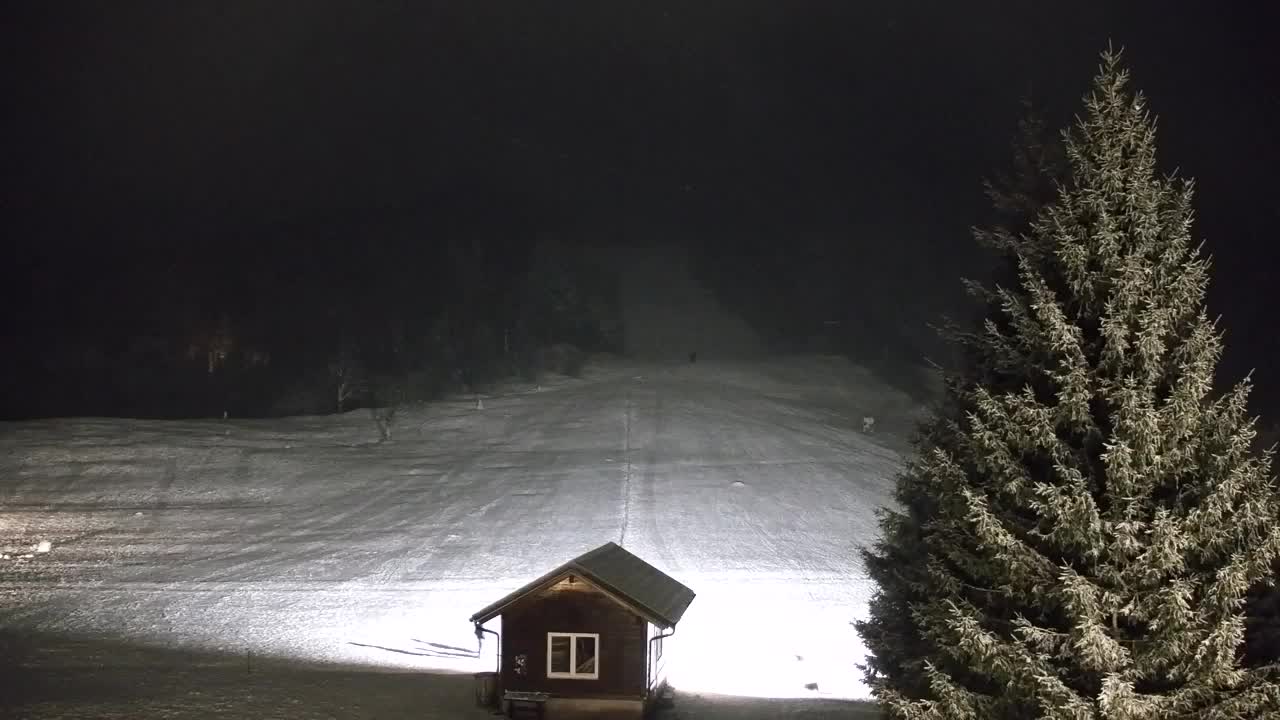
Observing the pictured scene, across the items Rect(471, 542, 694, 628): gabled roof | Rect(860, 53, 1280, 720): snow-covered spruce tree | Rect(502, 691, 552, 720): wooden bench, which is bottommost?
Rect(502, 691, 552, 720): wooden bench

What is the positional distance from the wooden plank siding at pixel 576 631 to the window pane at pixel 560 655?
0.19 meters

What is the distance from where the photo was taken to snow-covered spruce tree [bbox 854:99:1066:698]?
42.6 feet

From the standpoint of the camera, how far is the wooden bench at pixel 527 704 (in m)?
22.2

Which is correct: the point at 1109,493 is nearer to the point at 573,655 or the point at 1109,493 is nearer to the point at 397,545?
the point at 573,655

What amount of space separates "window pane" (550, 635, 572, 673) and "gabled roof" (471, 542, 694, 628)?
129 cm

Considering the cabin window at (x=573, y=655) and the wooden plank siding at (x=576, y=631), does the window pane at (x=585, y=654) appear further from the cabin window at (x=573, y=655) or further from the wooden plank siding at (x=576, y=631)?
the wooden plank siding at (x=576, y=631)

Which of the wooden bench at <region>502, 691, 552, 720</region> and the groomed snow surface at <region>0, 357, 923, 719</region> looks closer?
the wooden bench at <region>502, 691, 552, 720</region>

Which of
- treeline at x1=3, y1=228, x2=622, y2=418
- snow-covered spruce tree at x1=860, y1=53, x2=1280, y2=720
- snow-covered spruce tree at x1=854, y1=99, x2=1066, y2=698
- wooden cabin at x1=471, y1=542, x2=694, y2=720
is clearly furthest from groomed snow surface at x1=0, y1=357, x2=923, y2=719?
treeline at x1=3, y1=228, x2=622, y2=418

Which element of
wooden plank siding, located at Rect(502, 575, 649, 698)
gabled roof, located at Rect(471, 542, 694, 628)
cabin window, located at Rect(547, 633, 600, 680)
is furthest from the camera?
cabin window, located at Rect(547, 633, 600, 680)

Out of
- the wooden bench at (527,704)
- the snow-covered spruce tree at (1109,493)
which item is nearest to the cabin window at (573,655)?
the wooden bench at (527,704)

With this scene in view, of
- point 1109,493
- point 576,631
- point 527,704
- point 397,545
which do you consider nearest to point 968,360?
point 1109,493

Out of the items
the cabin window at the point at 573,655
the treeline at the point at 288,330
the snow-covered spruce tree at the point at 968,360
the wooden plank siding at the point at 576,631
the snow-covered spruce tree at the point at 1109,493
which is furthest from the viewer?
the treeline at the point at 288,330

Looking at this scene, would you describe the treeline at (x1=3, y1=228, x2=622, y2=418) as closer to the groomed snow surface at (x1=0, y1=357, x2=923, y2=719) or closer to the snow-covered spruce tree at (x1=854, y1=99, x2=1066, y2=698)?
the groomed snow surface at (x1=0, y1=357, x2=923, y2=719)

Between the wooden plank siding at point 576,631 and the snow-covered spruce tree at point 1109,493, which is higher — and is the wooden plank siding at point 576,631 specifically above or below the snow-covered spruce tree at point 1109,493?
below
